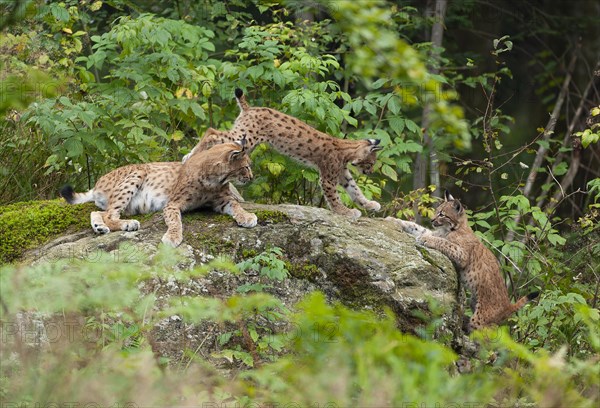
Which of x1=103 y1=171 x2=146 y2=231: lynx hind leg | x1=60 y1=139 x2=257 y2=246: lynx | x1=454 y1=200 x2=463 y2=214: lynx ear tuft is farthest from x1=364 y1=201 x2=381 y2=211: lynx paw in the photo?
x1=103 y1=171 x2=146 y2=231: lynx hind leg

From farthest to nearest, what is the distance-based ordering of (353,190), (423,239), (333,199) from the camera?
(353,190) < (333,199) < (423,239)

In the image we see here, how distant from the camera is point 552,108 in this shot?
13.7 meters

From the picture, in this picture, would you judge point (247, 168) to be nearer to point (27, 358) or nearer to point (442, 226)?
point (442, 226)

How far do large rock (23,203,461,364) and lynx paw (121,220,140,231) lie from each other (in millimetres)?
44

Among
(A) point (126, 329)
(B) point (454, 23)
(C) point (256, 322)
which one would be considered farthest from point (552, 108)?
(A) point (126, 329)

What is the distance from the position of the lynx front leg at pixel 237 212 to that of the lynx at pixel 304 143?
4.64 feet

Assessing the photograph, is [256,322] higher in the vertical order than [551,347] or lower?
higher

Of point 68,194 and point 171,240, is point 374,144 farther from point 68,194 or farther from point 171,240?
point 68,194

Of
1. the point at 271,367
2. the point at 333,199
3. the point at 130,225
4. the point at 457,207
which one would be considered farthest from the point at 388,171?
the point at 271,367

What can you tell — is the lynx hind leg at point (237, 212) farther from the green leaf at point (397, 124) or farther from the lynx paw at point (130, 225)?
the green leaf at point (397, 124)

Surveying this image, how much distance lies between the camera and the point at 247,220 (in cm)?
657

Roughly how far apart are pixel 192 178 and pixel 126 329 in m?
2.20

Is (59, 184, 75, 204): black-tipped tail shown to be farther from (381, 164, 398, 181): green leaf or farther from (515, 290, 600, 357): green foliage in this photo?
(515, 290, 600, 357): green foliage

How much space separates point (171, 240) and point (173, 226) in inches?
7.3
